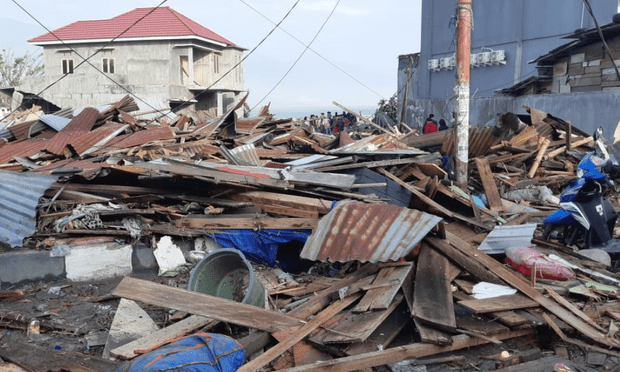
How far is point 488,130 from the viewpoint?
41.6ft

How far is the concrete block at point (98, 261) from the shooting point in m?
6.85

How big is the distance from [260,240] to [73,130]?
5.68 metres

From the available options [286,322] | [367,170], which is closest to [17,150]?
[367,170]

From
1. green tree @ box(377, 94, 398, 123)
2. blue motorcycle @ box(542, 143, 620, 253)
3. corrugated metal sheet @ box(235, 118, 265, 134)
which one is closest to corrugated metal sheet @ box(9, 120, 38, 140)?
corrugated metal sheet @ box(235, 118, 265, 134)

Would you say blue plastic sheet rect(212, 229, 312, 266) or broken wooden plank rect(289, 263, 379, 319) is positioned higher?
blue plastic sheet rect(212, 229, 312, 266)

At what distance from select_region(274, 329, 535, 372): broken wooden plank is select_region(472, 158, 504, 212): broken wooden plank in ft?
16.9

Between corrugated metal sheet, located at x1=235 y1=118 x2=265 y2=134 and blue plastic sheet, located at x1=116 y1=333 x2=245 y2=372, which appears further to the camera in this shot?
corrugated metal sheet, located at x1=235 y1=118 x2=265 y2=134

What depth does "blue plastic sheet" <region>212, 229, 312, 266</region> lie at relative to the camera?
6.87 metres

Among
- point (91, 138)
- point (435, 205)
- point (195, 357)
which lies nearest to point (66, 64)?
point (91, 138)

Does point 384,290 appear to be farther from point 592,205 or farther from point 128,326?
point 592,205

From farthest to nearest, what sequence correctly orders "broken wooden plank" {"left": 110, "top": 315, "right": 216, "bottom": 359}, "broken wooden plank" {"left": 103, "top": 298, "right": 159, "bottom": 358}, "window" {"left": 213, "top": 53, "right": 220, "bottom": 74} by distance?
→ "window" {"left": 213, "top": 53, "right": 220, "bottom": 74} → "broken wooden plank" {"left": 103, "top": 298, "right": 159, "bottom": 358} → "broken wooden plank" {"left": 110, "top": 315, "right": 216, "bottom": 359}

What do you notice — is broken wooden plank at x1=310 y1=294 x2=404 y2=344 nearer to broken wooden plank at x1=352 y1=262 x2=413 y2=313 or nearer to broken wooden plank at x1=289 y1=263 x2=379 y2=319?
broken wooden plank at x1=352 y1=262 x2=413 y2=313

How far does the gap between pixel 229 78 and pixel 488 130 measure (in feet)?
85.4

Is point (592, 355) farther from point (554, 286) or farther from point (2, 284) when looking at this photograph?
Result: point (2, 284)
